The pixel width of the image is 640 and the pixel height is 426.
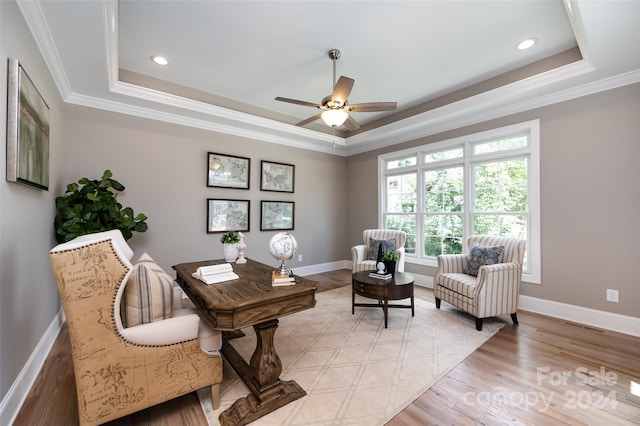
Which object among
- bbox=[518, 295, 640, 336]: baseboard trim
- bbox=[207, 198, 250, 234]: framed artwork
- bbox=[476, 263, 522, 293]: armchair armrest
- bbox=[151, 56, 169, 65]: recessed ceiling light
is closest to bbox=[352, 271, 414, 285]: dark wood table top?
bbox=[476, 263, 522, 293]: armchair armrest

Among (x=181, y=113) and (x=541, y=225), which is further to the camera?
(x=181, y=113)

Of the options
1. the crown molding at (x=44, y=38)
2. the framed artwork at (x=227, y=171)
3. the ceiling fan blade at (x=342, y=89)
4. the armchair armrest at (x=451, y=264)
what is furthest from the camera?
the framed artwork at (x=227, y=171)

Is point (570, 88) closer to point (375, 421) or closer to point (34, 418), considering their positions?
point (375, 421)

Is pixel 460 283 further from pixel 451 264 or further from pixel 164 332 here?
pixel 164 332

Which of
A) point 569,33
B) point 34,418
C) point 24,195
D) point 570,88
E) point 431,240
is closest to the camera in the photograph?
point 34,418

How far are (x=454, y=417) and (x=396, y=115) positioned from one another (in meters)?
4.27

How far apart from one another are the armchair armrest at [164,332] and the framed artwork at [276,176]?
3370 mm

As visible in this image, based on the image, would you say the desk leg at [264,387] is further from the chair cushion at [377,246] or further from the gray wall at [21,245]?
the chair cushion at [377,246]

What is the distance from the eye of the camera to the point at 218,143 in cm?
431

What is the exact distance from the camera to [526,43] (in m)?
2.81

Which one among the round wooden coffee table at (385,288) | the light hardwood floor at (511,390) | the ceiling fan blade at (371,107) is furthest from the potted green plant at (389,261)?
the ceiling fan blade at (371,107)

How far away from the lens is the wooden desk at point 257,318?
1531 millimetres

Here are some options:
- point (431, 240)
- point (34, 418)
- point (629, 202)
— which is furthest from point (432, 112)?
point (34, 418)

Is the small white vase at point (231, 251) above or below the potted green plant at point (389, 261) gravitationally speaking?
above
